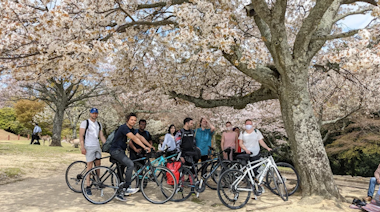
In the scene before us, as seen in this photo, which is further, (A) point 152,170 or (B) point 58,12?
(A) point 152,170

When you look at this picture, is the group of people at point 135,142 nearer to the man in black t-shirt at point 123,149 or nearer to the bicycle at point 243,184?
the man in black t-shirt at point 123,149

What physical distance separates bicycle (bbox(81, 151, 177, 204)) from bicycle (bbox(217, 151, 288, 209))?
3.30ft

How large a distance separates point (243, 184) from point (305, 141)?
1.67m

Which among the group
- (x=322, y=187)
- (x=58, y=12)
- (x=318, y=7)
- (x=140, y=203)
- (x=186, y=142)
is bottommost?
(x=140, y=203)

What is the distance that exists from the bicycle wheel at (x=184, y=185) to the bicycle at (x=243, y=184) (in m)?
0.76

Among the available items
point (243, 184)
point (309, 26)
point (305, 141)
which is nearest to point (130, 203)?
point (243, 184)

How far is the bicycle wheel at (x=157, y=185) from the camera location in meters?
5.66

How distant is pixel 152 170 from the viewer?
5.75m

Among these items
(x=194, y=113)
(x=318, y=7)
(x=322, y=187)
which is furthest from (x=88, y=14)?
(x=194, y=113)

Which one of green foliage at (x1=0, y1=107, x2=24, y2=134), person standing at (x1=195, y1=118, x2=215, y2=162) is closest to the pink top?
person standing at (x1=195, y1=118, x2=215, y2=162)

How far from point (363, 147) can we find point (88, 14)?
39.5ft

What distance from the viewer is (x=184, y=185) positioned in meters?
5.99

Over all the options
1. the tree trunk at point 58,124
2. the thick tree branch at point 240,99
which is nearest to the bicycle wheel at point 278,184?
the thick tree branch at point 240,99

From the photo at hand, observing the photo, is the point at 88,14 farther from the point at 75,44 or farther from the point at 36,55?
the point at 36,55
